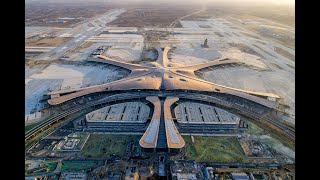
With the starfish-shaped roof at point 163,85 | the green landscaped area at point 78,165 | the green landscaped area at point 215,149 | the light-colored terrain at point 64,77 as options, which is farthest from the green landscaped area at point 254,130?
the light-colored terrain at point 64,77

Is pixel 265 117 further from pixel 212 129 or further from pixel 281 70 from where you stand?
pixel 281 70

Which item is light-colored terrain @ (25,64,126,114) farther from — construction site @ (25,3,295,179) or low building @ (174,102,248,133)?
low building @ (174,102,248,133)

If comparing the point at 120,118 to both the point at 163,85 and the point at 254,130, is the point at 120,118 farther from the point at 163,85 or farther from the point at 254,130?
the point at 254,130

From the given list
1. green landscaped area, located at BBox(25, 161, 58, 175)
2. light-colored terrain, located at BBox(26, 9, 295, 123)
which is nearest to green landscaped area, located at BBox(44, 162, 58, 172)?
green landscaped area, located at BBox(25, 161, 58, 175)

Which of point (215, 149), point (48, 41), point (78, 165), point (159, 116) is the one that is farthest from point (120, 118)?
point (48, 41)

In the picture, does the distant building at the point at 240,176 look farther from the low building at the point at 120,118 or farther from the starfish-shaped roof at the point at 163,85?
the starfish-shaped roof at the point at 163,85
